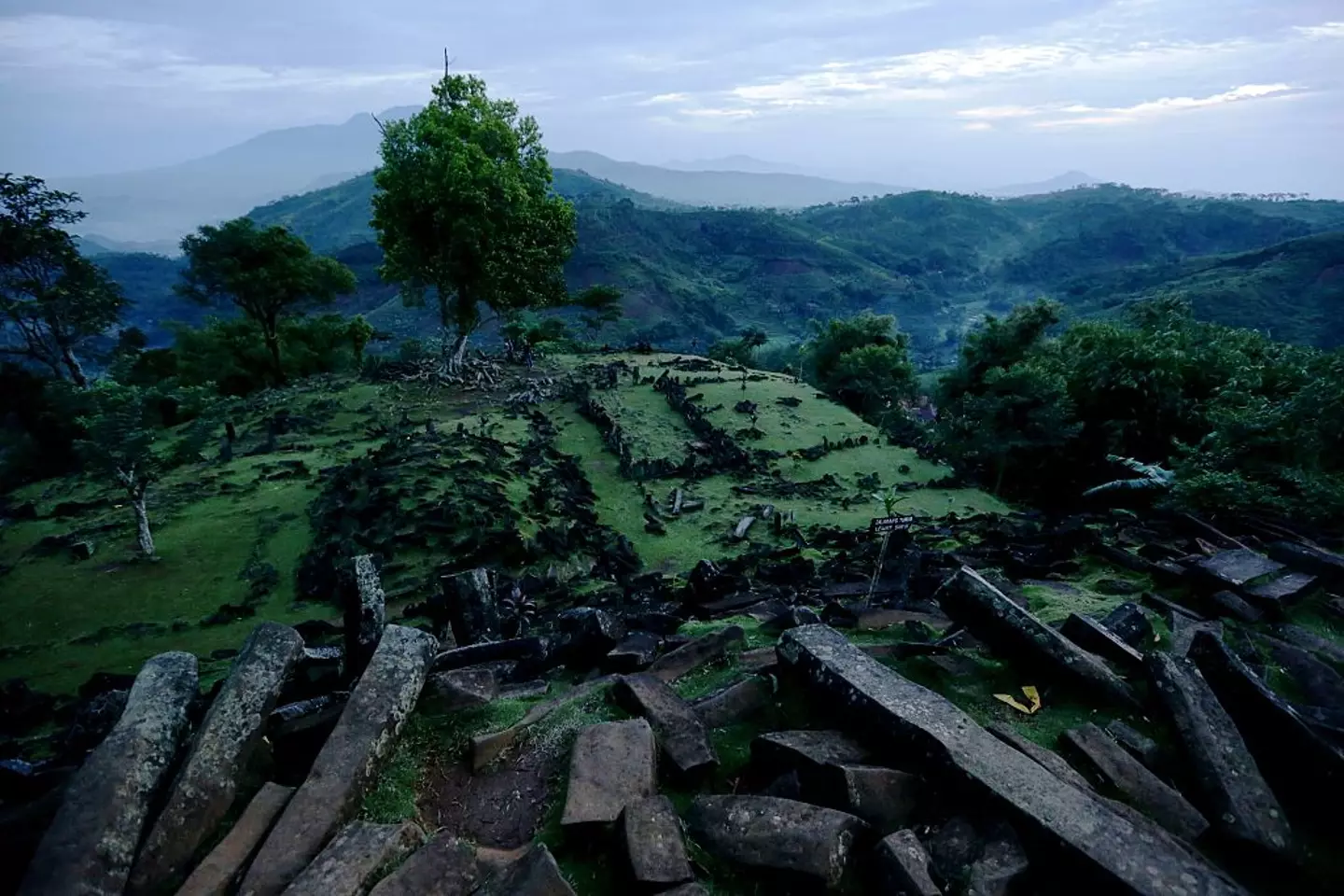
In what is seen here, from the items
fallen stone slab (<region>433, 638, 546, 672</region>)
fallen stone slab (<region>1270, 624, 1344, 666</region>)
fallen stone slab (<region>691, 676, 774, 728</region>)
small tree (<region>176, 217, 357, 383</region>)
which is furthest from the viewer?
small tree (<region>176, 217, 357, 383</region>)

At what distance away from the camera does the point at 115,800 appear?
9.73ft

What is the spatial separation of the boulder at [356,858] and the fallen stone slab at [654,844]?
0.97 meters

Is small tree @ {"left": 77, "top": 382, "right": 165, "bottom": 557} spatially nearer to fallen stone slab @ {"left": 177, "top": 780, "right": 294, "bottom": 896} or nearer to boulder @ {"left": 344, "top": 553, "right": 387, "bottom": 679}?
boulder @ {"left": 344, "top": 553, "right": 387, "bottom": 679}

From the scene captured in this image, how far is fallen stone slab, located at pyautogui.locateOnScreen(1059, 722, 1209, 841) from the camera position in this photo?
3004 millimetres

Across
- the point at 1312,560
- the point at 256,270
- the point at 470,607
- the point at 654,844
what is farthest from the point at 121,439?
the point at 256,270

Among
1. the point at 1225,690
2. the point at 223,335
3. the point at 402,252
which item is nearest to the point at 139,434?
the point at 402,252

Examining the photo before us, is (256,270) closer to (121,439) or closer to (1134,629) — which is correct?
(121,439)

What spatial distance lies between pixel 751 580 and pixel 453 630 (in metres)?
3.88

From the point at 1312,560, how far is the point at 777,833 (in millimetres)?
5740

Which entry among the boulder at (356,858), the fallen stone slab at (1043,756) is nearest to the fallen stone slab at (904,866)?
A: the fallen stone slab at (1043,756)

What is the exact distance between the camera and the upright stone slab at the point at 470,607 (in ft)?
20.4

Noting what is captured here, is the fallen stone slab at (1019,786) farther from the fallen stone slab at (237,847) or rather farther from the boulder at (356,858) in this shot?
the fallen stone slab at (237,847)

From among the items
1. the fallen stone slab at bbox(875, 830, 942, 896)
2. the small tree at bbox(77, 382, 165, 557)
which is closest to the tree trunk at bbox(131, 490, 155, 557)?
the small tree at bbox(77, 382, 165, 557)

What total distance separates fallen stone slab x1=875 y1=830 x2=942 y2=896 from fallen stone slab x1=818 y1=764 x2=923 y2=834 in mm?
205
